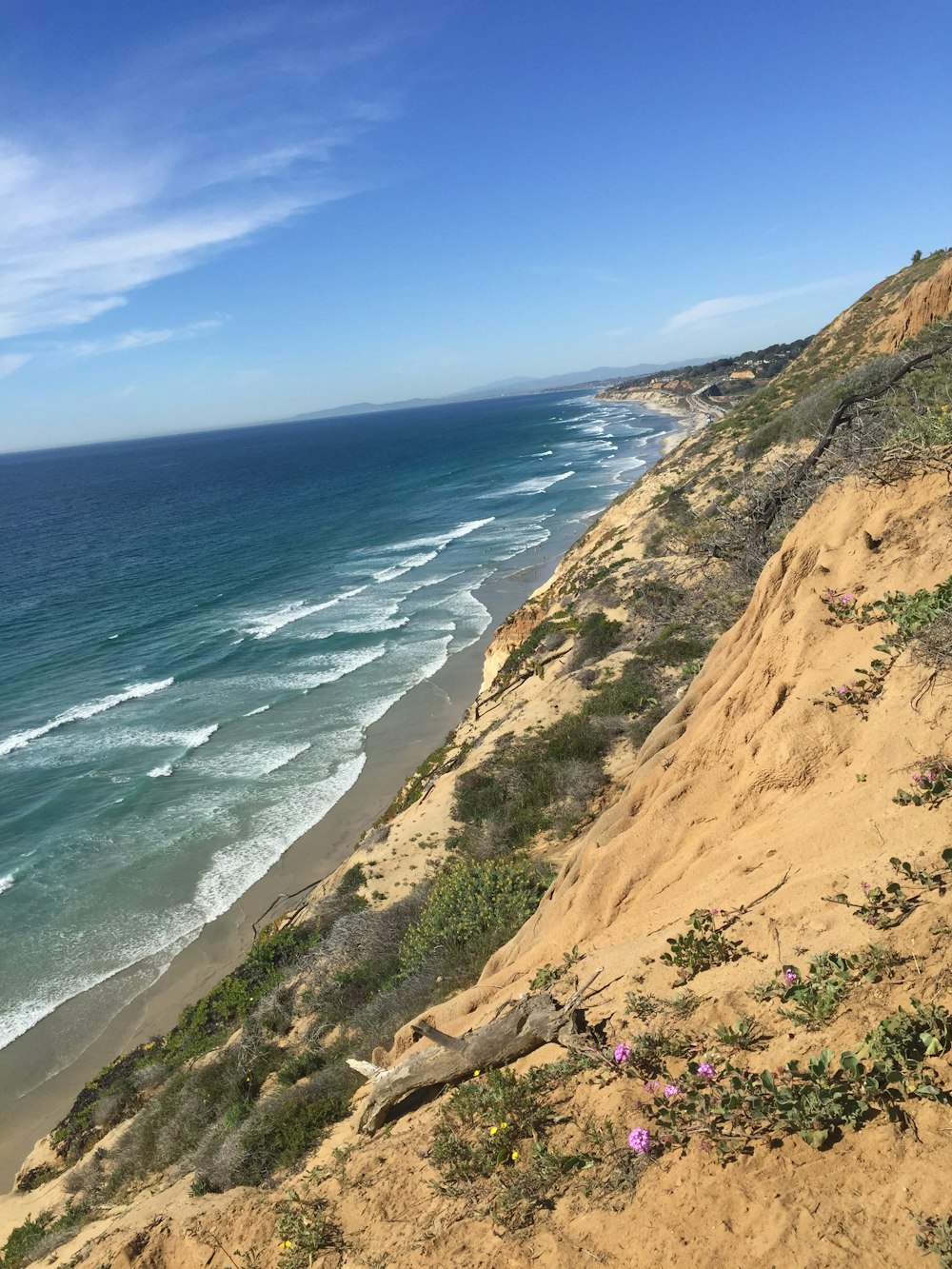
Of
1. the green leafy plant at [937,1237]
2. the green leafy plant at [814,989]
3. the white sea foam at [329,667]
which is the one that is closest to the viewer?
the green leafy plant at [937,1237]

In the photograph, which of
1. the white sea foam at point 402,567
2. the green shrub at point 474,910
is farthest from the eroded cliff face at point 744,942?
the white sea foam at point 402,567

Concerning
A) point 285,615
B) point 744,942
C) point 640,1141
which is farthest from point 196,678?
point 640,1141

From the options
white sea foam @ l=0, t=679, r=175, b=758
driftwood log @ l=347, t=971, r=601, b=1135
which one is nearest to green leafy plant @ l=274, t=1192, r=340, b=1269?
driftwood log @ l=347, t=971, r=601, b=1135

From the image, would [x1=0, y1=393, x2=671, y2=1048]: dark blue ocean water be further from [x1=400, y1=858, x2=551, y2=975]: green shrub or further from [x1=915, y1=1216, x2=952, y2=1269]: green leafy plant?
[x1=915, y1=1216, x2=952, y2=1269]: green leafy plant

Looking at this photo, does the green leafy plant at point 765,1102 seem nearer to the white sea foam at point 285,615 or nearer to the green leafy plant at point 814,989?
the green leafy plant at point 814,989

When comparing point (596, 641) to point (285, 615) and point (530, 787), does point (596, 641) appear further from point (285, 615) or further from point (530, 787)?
point (285, 615)
